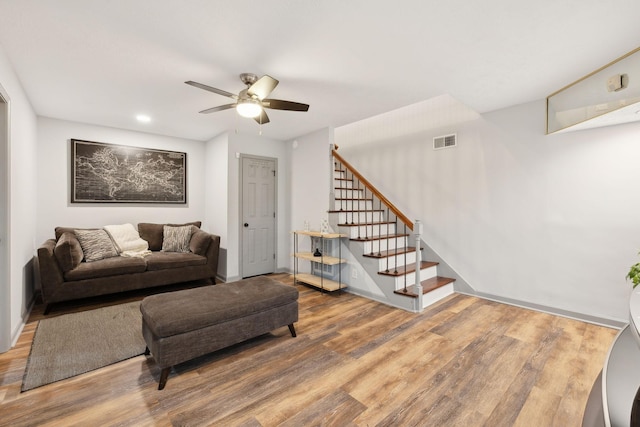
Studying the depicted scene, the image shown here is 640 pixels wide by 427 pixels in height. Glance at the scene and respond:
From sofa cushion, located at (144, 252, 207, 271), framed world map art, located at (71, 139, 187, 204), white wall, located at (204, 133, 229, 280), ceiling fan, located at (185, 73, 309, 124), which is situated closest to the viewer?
ceiling fan, located at (185, 73, 309, 124)

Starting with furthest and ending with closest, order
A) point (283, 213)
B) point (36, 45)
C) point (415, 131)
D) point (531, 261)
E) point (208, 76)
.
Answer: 1. point (283, 213)
2. point (415, 131)
3. point (531, 261)
4. point (208, 76)
5. point (36, 45)

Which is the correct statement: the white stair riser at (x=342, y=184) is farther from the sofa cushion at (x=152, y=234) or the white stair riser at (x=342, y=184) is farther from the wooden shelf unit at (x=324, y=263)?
the sofa cushion at (x=152, y=234)

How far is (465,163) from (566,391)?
2.75m

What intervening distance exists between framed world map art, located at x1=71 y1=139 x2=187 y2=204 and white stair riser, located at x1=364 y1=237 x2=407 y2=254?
3466 mm

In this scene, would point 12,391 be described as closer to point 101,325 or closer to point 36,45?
point 101,325

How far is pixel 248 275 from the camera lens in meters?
4.77

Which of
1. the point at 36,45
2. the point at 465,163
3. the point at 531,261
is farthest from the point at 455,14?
the point at 36,45

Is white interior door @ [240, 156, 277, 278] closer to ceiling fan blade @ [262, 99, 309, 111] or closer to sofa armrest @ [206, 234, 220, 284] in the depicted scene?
sofa armrest @ [206, 234, 220, 284]

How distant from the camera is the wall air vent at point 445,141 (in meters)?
3.91

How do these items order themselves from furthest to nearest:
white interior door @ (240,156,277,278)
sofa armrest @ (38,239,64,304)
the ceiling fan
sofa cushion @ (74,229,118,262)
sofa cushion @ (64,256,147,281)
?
white interior door @ (240,156,277,278) < sofa cushion @ (74,229,118,262) < sofa cushion @ (64,256,147,281) < sofa armrest @ (38,239,64,304) < the ceiling fan

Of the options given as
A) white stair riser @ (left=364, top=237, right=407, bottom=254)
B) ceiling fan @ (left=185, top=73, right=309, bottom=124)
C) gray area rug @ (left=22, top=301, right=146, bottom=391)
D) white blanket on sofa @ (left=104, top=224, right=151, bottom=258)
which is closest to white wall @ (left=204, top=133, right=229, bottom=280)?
white blanket on sofa @ (left=104, top=224, right=151, bottom=258)

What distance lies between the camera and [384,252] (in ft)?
13.0

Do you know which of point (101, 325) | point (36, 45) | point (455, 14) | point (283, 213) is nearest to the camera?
point (455, 14)

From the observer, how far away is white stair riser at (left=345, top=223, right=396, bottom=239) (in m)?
4.01
